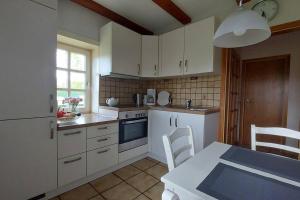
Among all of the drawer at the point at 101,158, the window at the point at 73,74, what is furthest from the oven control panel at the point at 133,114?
the window at the point at 73,74

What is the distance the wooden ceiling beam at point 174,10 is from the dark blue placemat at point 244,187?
207 centimetres

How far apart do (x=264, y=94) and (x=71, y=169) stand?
11.2ft

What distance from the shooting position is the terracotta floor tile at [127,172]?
1.97 meters

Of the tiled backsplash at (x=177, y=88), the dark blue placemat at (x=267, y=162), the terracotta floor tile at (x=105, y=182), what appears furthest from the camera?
the tiled backsplash at (x=177, y=88)

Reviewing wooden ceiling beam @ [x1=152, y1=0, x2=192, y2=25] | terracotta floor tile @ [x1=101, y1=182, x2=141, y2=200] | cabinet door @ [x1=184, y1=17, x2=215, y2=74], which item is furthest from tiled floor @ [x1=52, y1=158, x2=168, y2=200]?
wooden ceiling beam @ [x1=152, y1=0, x2=192, y2=25]

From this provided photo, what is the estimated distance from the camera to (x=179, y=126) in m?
2.12

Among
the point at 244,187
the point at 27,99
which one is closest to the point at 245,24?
the point at 244,187

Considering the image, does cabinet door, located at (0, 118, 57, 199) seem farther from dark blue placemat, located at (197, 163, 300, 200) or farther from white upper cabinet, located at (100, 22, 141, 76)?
dark blue placemat, located at (197, 163, 300, 200)

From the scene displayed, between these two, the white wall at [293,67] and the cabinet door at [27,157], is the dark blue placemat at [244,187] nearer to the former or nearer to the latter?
the cabinet door at [27,157]

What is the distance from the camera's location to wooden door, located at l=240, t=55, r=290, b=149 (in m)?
2.76

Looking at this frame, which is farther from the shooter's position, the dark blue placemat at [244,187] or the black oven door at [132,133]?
the black oven door at [132,133]

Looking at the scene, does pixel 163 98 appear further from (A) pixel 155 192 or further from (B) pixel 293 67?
(B) pixel 293 67

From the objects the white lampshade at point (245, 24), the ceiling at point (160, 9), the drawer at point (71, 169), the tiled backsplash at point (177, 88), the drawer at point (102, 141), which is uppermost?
the ceiling at point (160, 9)

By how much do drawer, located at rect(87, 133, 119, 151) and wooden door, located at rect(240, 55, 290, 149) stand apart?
264cm
